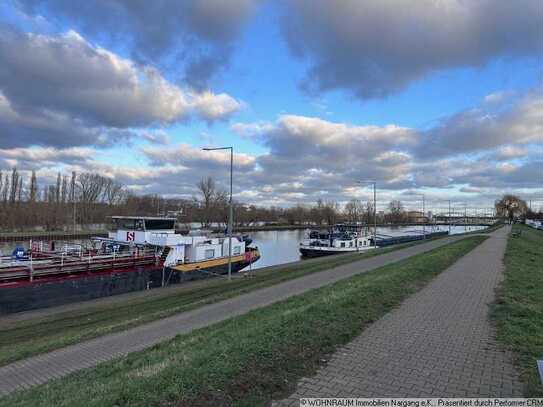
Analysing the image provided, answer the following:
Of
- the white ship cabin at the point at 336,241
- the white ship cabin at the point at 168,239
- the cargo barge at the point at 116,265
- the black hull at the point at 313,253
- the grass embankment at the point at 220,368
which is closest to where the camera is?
the grass embankment at the point at 220,368

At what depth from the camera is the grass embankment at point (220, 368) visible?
439 cm

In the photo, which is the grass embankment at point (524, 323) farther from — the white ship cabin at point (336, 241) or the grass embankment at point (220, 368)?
the white ship cabin at point (336, 241)

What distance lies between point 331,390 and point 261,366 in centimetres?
101

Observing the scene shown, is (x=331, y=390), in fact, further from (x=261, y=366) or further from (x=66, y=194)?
(x=66, y=194)

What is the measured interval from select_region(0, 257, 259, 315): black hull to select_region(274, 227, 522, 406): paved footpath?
60.9 ft

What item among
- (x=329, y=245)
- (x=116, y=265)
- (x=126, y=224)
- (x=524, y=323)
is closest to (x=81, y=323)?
(x=116, y=265)

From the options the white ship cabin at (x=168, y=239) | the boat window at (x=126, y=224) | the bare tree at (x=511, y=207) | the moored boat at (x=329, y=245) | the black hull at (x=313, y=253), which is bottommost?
the black hull at (x=313, y=253)

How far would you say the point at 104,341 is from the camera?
9.70 metres

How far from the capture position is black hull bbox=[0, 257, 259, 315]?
19047mm

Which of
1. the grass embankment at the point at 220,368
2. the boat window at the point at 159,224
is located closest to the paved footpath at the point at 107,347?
the grass embankment at the point at 220,368

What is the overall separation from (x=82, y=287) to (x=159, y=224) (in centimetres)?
1018

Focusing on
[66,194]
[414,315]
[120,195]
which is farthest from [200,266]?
[120,195]

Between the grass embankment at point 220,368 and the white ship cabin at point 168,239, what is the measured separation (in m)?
20.9

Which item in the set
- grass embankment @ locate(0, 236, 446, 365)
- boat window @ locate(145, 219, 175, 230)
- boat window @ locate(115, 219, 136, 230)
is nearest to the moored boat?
boat window @ locate(145, 219, 175, 230)
